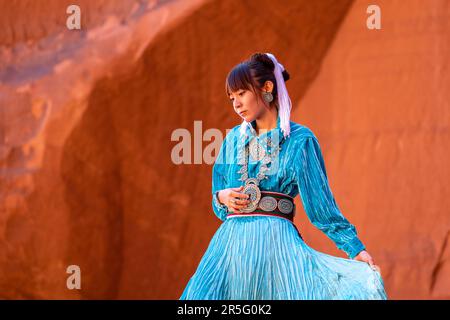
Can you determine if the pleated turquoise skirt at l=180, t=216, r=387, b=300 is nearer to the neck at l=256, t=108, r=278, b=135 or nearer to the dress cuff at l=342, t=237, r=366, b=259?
the dress cuff at l=342, t=237, r=366, b=259

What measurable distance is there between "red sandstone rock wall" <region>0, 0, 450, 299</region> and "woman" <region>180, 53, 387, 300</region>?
2550mm

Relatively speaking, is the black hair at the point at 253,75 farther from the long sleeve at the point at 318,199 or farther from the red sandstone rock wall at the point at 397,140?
the red sandstone rock wall at the point at 397,140

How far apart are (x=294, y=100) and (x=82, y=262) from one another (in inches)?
79.6

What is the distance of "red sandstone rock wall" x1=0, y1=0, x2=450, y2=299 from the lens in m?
5.62

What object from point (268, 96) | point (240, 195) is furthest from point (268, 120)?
point (240, 195)

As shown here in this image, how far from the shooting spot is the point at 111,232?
5.84 m

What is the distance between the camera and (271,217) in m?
3.11

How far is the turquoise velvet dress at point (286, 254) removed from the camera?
2.94m

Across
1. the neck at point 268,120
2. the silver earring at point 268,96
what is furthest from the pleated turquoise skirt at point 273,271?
the silver earring at point 268,96

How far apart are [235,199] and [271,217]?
16 cm

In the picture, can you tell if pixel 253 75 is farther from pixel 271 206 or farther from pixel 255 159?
pixel 271 206

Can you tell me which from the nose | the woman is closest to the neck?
the woman

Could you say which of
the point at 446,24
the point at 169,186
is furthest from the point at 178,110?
the point at 446,24

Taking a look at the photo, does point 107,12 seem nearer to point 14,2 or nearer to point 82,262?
point 14,2
